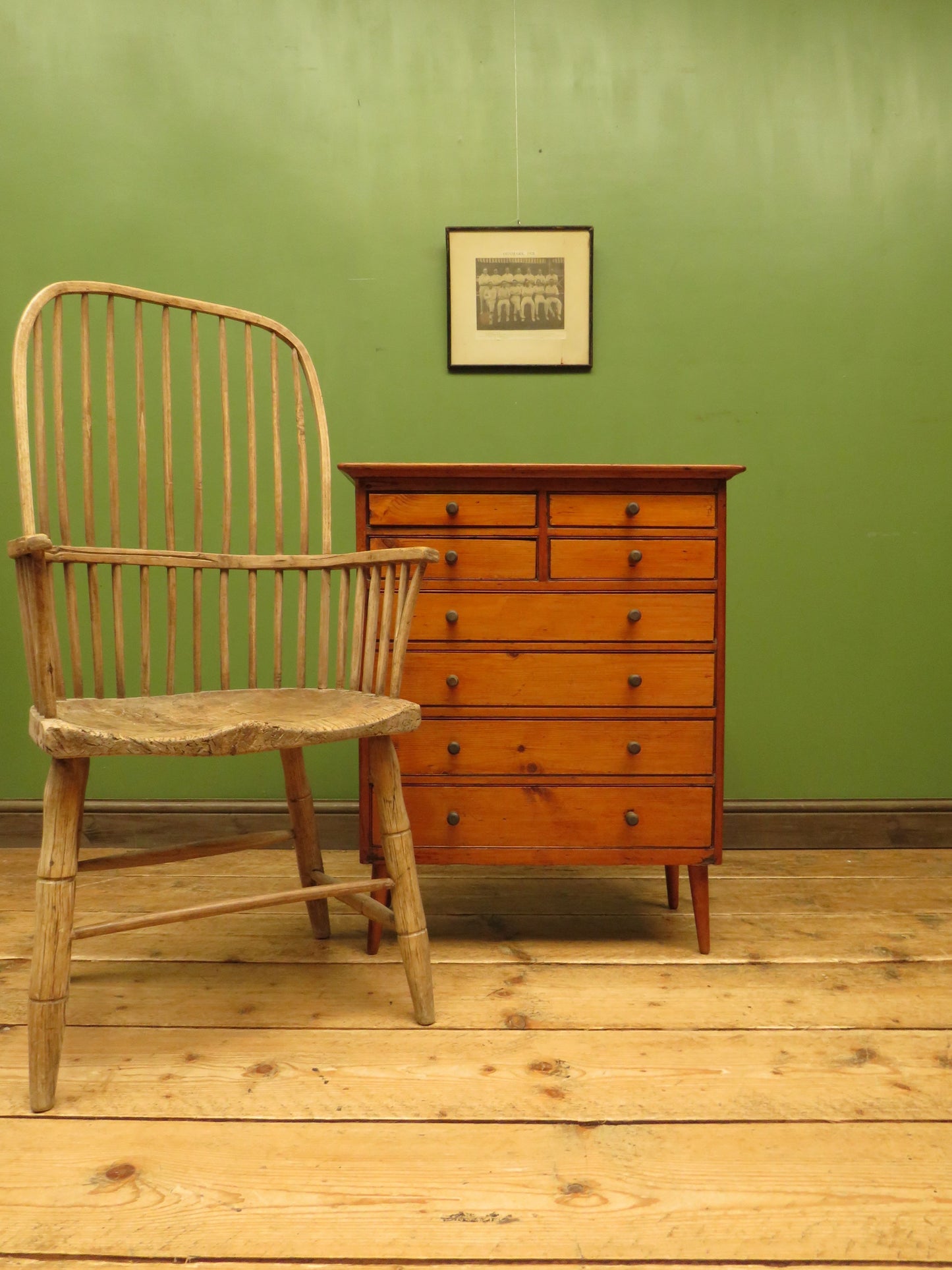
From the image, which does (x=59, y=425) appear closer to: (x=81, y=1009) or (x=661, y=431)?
(x=81, y=1009)

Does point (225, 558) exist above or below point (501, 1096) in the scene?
above

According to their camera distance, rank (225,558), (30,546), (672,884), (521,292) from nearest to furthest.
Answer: (30,546) < (225,558) < (672,884) < (521,292)

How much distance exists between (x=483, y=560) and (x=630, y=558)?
301 millimetres

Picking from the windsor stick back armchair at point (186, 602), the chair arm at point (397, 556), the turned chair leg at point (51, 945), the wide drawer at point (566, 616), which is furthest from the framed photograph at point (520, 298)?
the turned chair leg at point (51, 945)

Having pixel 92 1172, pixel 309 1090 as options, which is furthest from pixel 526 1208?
pixel 92 1172

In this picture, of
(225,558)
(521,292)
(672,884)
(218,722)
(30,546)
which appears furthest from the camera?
(521,292)

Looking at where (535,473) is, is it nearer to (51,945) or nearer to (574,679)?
(574,679)

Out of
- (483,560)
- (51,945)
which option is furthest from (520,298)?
(51,945)

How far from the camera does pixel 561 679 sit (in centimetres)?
166

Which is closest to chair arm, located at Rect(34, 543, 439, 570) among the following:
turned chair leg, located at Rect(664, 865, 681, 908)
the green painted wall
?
the green painted wall

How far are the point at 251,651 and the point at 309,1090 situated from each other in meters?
0.79

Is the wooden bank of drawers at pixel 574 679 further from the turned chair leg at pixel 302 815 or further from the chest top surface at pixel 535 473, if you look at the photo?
the turned chair leg at pixel 302 815

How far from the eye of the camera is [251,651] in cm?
161

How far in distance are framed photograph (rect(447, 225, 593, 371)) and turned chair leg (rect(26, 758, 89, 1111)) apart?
5.40 ft
